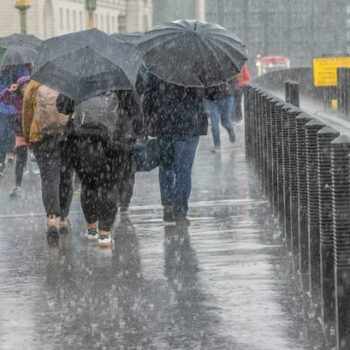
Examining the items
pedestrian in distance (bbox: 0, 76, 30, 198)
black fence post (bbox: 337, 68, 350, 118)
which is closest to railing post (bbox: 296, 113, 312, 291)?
pedestrian in distance (bbox: 0, 76, 30, 198)

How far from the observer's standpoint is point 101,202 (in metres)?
12.4

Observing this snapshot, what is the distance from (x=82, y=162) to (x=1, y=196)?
5.52 meters

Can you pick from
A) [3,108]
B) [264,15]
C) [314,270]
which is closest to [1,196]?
[3,108]

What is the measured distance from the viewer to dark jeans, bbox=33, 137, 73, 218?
512 inches

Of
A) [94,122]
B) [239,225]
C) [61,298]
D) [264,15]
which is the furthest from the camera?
[264,15]

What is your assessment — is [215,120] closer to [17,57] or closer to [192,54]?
[17,57]

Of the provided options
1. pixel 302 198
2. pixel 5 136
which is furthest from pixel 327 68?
pixel 302 198

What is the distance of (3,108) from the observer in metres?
20.2

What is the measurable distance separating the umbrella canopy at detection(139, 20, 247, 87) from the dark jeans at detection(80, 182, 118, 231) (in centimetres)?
168

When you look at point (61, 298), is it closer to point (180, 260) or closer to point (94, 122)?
point (180, 260)

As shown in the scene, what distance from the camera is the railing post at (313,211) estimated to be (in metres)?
8.80

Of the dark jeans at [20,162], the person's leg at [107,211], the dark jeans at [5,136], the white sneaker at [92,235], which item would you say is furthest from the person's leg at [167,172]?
the dark jeans at [5,136]

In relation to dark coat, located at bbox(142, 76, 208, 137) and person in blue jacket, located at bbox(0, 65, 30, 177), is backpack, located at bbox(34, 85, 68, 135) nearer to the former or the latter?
dark coat, located at bbox(142, 76, 208, 137)

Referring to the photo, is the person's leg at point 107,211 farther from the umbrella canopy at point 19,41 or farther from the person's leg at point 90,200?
the umbrella canopy at point 19,41
